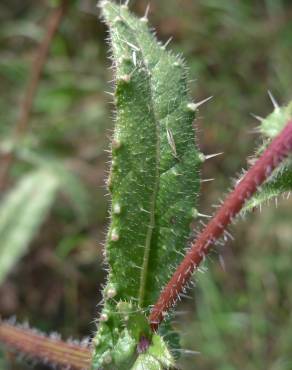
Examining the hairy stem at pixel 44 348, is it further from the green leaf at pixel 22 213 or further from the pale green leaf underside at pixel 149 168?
the green leaf at pixel 22 213

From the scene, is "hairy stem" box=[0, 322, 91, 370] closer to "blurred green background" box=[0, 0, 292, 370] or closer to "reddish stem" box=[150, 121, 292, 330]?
"reddish stem" box=[150, 121, 292, 330]

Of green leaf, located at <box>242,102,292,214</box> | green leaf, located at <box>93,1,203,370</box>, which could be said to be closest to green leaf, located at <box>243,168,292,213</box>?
green leaf, located at <box>242,102,292,214</box>

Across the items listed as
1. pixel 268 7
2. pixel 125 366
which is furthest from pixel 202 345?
pixel 268 7

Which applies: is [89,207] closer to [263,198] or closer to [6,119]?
[6,119]

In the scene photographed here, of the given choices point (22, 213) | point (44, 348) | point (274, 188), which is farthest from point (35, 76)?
point (274, 188)

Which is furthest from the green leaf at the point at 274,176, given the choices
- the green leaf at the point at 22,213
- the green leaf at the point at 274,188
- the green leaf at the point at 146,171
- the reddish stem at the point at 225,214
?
the green leaf at the point at 22,213

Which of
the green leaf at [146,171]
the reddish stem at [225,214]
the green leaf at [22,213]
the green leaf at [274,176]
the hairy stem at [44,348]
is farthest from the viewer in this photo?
the green leaf at [22,213]
